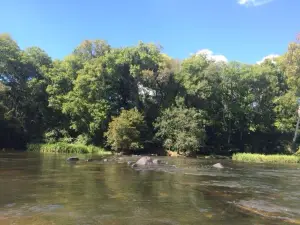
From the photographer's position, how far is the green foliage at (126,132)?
41219 millimetres

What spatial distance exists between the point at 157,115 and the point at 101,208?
128ft

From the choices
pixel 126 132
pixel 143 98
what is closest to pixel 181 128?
pixel 126 132

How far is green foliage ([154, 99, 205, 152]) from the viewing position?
136 feet

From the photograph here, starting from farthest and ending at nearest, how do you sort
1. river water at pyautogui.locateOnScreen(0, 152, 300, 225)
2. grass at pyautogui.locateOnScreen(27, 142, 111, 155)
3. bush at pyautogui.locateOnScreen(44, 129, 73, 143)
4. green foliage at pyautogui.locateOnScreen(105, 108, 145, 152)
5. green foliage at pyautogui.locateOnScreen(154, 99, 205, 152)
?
bush at pyautogui.locateOnScreen(44, 129, 73, 143) < grass at pyautogui.locateOnScreen(27, 142, 111, 155) < green foliage at pyautogui.locateOnScreen(154, 99, 205, 152) < green foliage at pyautogui.locateOnScreen(105, 108, 145, 152) < river water at pyautogui.locateOnScreen(0, 152, 300, 225)

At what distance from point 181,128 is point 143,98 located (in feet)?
33.1

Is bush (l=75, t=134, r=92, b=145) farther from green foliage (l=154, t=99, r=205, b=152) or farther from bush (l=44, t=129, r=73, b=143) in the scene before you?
green foliage (l=154, t=99, r=205, b=152)

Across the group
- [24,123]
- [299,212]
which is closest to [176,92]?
[24,123]

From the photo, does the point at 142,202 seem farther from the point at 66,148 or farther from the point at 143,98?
the point at 143,98

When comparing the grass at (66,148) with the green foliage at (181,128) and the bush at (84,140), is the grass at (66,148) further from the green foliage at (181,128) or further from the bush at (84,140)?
the green foliage at (181,128)

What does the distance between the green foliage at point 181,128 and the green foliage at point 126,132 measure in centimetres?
347

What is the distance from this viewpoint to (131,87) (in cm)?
4928

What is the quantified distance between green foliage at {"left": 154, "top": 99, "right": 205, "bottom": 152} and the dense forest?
0.15 metres

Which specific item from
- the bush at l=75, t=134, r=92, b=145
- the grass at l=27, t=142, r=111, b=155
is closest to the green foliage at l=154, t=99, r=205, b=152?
the grass at l=27, t=142, r=111, b=155

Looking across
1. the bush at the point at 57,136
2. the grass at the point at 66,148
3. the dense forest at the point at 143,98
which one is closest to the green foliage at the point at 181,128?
the dense forest at the point at 143,98
